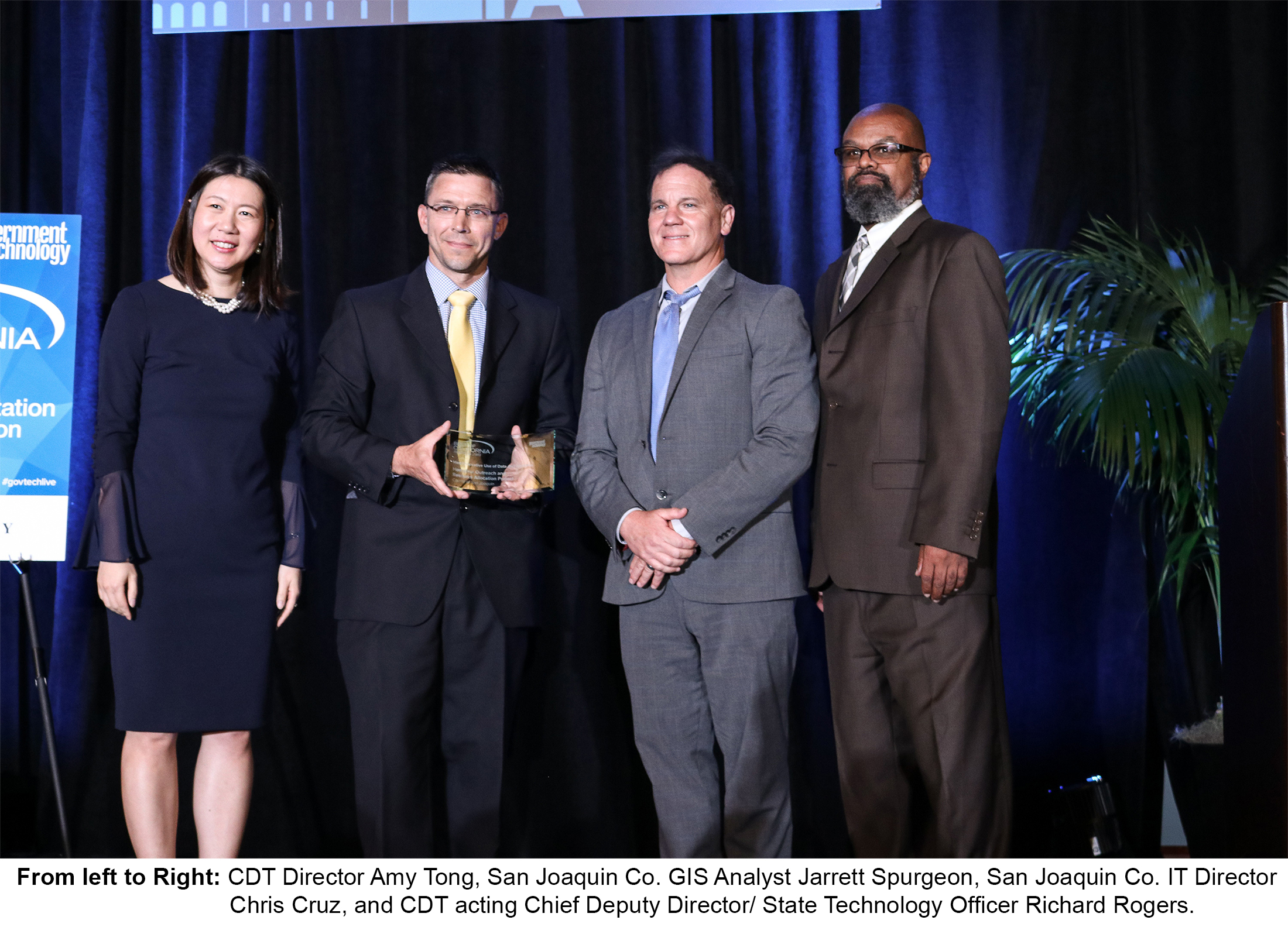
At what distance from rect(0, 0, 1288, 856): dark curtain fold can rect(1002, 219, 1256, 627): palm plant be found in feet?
0.83

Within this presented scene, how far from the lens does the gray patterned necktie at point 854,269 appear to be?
2516 millimetres

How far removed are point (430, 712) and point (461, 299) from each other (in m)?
1.00

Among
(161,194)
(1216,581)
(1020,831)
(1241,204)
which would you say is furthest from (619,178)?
(1020,831)

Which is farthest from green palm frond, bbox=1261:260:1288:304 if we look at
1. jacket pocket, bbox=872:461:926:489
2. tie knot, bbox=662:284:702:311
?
tie knot, bbox=662:284:702:311

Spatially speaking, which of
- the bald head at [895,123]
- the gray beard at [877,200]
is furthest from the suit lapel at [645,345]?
the bald head at [895,123]

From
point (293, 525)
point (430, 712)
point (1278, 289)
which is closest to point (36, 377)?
point (293, 525)

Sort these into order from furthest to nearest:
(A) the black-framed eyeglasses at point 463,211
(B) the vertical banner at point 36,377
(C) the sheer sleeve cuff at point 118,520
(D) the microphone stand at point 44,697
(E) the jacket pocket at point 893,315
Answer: (B) the vertical banner at point 36,377 < (D) the microphone stand at point 44,697 < (A) the black-framed eyeglasses at point 463,211 < (C) the sheer sleeve cuff at point 118,520 < (E) the jacket pocket at point 893,315

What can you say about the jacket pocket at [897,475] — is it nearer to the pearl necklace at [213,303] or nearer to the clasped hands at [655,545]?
the clasped hands at [655,545]

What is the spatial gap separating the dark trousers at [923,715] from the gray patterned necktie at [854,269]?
2.24 ft

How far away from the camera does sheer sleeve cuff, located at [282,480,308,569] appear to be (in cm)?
264

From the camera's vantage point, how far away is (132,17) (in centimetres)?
347

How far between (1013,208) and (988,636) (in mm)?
1550

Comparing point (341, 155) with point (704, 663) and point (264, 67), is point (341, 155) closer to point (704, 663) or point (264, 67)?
point (264, 67)

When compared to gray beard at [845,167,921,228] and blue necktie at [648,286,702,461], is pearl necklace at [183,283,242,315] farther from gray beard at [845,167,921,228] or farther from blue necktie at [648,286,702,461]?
gray beard at [845,167,921,228]
